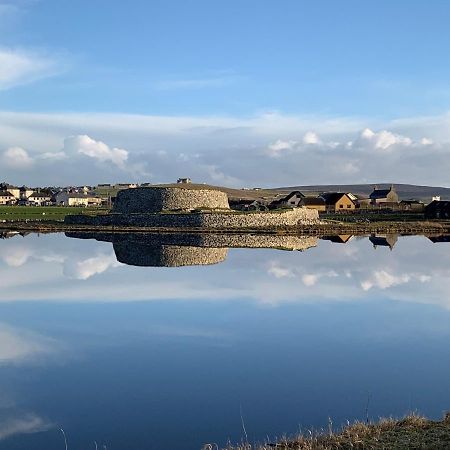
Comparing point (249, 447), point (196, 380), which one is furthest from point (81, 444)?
point (196, 380)

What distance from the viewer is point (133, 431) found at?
6.80 metres

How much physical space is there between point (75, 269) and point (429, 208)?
147ft

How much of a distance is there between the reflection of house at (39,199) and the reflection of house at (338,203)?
179ft

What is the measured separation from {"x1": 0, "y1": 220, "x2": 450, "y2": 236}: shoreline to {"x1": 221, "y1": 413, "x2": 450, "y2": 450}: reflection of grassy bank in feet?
122

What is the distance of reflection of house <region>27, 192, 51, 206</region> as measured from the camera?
10788 centimetres

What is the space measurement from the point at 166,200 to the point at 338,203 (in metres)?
29.6

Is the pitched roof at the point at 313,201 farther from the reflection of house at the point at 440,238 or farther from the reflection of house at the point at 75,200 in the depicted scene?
the reflection of house at the point at 75,200

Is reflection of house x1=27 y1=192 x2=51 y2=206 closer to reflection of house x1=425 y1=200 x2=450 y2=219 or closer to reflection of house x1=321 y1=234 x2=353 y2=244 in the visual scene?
reflection of house x1=425 y1=200 x2=450 y2=219

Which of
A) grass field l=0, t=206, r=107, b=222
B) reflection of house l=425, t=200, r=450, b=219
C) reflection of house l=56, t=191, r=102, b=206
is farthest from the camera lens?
reflection of house l=56, t=191, r=102, b=206

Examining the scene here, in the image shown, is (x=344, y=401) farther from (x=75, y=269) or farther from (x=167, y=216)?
(x=167, y=216)

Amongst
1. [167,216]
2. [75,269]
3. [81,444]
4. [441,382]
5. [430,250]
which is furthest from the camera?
[167,216]

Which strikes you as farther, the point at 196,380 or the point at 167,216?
the point at 167,216

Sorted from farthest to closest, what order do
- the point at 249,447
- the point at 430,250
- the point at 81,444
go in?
1. the point at 430,250
2. the point at 81,444
3. the point at 249,447

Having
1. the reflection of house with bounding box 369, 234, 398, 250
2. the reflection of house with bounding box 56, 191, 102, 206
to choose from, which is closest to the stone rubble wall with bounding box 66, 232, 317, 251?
the reflection of house with bounding box 369, 234, 398, 250
